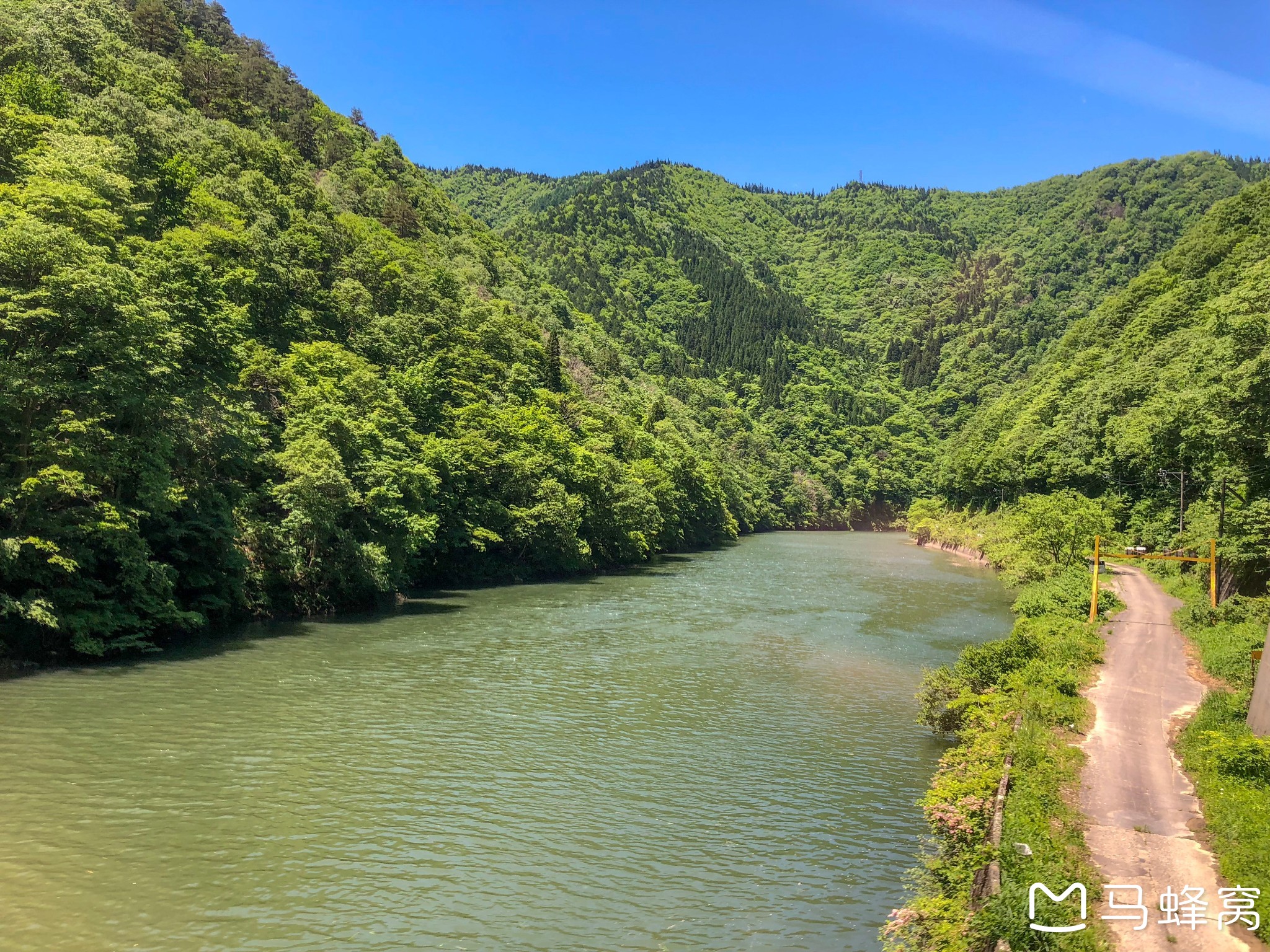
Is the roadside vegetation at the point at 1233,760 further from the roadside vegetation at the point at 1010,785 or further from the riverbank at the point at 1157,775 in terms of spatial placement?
the roadside vegetation at the point at 1010,785

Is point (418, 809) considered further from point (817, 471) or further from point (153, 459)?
point (817, 471)

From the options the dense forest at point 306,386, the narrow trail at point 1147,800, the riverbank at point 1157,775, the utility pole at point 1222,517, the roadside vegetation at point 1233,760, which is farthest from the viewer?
the utility pole at point 1222,517

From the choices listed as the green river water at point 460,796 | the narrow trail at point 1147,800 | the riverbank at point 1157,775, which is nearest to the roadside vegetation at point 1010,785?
the riverbank at point 1157,775

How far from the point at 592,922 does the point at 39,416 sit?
101ft

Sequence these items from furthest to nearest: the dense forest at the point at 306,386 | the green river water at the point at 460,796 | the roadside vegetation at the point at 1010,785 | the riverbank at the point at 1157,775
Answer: the dense forest at the point at 306,386 → the green river water at the point at 460,796 → the riverbank at the point at 1157,775 → the roadside vegetation at the point at 1010,785

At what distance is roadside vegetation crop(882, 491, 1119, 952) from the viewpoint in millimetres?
13070

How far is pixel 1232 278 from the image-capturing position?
315 ft

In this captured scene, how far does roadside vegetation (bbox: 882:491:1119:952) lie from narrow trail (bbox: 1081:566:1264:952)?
0.48m

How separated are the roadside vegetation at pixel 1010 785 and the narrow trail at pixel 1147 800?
0.48 metres

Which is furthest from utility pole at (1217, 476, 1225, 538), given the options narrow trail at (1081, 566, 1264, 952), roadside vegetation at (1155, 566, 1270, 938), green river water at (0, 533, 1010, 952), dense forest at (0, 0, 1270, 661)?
green river water at (0, 533, 1010, 952)

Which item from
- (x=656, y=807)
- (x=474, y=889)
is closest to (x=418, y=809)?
(x=474, y=889)

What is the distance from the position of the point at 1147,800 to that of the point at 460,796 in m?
16.6

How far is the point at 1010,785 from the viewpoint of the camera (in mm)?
18781

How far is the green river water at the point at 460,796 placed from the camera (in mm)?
15594
